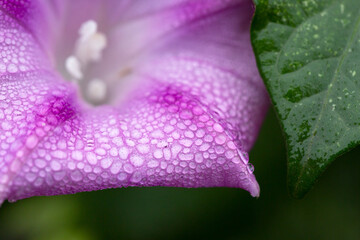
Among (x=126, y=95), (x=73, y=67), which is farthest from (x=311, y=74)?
Result: (x=73, y=67)

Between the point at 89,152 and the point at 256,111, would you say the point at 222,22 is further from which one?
the point at 89,152

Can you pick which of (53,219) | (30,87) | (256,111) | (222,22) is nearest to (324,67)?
(256,111)

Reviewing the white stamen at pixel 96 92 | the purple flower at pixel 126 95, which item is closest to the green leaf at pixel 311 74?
the purple flower at pixel 126 95

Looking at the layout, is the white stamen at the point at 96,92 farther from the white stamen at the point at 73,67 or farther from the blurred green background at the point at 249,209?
the blurred green background at the point at 249,209

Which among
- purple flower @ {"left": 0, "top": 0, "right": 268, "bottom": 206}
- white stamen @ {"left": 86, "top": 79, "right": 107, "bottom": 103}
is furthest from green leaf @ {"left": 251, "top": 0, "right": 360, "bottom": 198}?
white stamen @ {"left": 86, "top": 79, "right": 107, "bottom": 103}

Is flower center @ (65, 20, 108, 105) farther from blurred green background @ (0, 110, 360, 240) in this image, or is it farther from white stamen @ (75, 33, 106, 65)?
blurred green background @ (0, 110, 360, 240)
